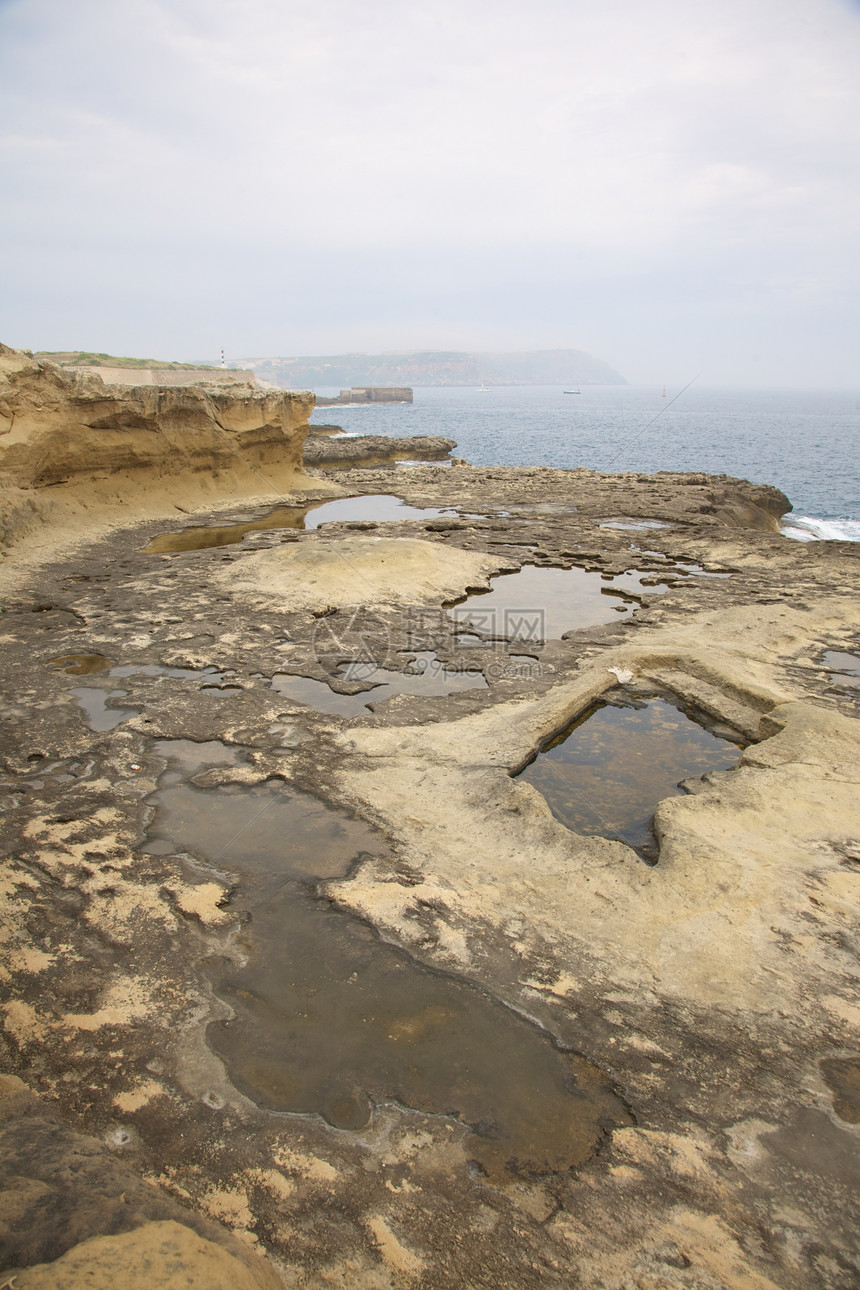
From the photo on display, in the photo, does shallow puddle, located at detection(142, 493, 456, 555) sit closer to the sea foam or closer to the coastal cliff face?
the coastal cliff face

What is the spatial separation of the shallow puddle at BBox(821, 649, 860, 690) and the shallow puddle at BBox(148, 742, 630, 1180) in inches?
216

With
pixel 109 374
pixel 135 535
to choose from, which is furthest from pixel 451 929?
pixel 109 374

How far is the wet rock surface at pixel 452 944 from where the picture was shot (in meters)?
2.31

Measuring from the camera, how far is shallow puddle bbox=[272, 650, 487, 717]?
6.50 meters

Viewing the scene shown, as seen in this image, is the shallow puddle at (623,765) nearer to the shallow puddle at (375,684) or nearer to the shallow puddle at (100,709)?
the shallow puddle at (375,684)

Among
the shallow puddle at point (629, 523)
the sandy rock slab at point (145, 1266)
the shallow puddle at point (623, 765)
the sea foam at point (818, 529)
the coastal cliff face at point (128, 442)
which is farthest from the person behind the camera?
the sea foam at point (818, 529)

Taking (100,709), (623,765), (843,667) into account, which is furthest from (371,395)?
(623,765)

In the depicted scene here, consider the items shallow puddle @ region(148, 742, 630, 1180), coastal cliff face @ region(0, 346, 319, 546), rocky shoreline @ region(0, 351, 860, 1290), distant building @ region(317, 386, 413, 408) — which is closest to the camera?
rocky shoreline @ region(0, 351, 860, 1290)

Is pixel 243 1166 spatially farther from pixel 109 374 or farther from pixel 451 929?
pixel 109 374

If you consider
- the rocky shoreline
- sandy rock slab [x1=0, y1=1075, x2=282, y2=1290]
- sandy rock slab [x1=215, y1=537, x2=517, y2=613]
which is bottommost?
the rocky shoreline

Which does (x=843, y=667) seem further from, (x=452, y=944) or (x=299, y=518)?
(x=299, y=518)

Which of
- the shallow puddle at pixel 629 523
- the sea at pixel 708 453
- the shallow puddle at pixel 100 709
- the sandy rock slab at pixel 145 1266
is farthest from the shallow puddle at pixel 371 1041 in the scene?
the sea at pixel 708 453

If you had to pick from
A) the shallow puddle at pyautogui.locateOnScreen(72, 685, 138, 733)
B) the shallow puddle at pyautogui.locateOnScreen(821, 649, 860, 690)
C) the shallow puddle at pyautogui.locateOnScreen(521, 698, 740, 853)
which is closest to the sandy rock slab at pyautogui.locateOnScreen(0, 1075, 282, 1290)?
the shallow puddle at pyautogui.locateOnScreen(521, 698, 740, 853)

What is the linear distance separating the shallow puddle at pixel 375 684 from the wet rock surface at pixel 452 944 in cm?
11
